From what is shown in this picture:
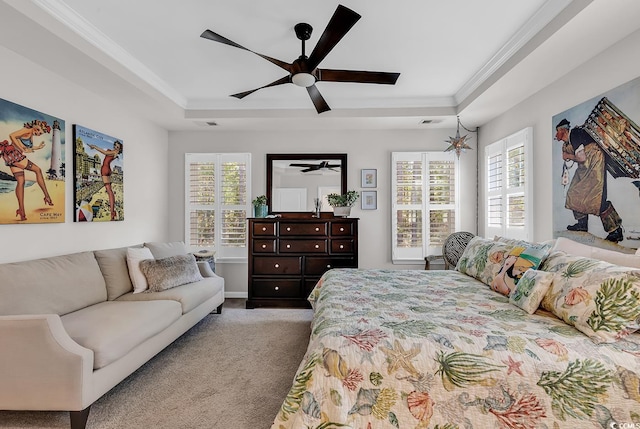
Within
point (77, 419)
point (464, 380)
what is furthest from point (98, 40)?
point (464, 380)

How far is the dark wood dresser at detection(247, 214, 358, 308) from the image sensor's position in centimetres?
436

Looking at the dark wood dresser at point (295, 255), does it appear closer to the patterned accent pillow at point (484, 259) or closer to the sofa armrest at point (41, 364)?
the patterned accent pillow at point (484, 259)

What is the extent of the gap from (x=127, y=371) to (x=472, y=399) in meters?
2.22

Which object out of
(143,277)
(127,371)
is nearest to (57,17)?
(143,277)

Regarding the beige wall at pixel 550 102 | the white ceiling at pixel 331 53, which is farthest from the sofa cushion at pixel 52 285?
the beige wall at pixel 550 102

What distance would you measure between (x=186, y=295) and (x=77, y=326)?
100 cm

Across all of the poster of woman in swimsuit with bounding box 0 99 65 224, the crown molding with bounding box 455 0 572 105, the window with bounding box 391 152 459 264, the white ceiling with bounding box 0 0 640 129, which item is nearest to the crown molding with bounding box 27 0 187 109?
the white ceiling with bounding box 0 0 640 129

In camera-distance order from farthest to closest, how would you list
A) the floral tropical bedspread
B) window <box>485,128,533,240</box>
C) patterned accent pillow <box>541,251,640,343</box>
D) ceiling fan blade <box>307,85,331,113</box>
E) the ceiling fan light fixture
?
1. window <box>485,128,533,240</box>
2. ceiling fan blade <box>307,85,331,113</box>
3. the ceiling fan light fixture
4. patterned accent pillow <box>541,251,640,343</box>
5. the floral tropical bedspread

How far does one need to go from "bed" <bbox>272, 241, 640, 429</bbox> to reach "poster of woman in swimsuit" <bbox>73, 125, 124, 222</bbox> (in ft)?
Answer: 9.62

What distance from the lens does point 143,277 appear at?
3.21 m

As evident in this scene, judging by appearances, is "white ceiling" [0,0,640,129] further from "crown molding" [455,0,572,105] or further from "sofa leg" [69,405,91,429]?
"sofa leg" [69,405,91,429]

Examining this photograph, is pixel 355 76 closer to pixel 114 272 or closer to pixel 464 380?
pixel 464 380

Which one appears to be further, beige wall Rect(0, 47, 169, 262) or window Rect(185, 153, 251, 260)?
window Rect(185, 153, 251, 260)

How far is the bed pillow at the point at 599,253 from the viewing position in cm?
196
